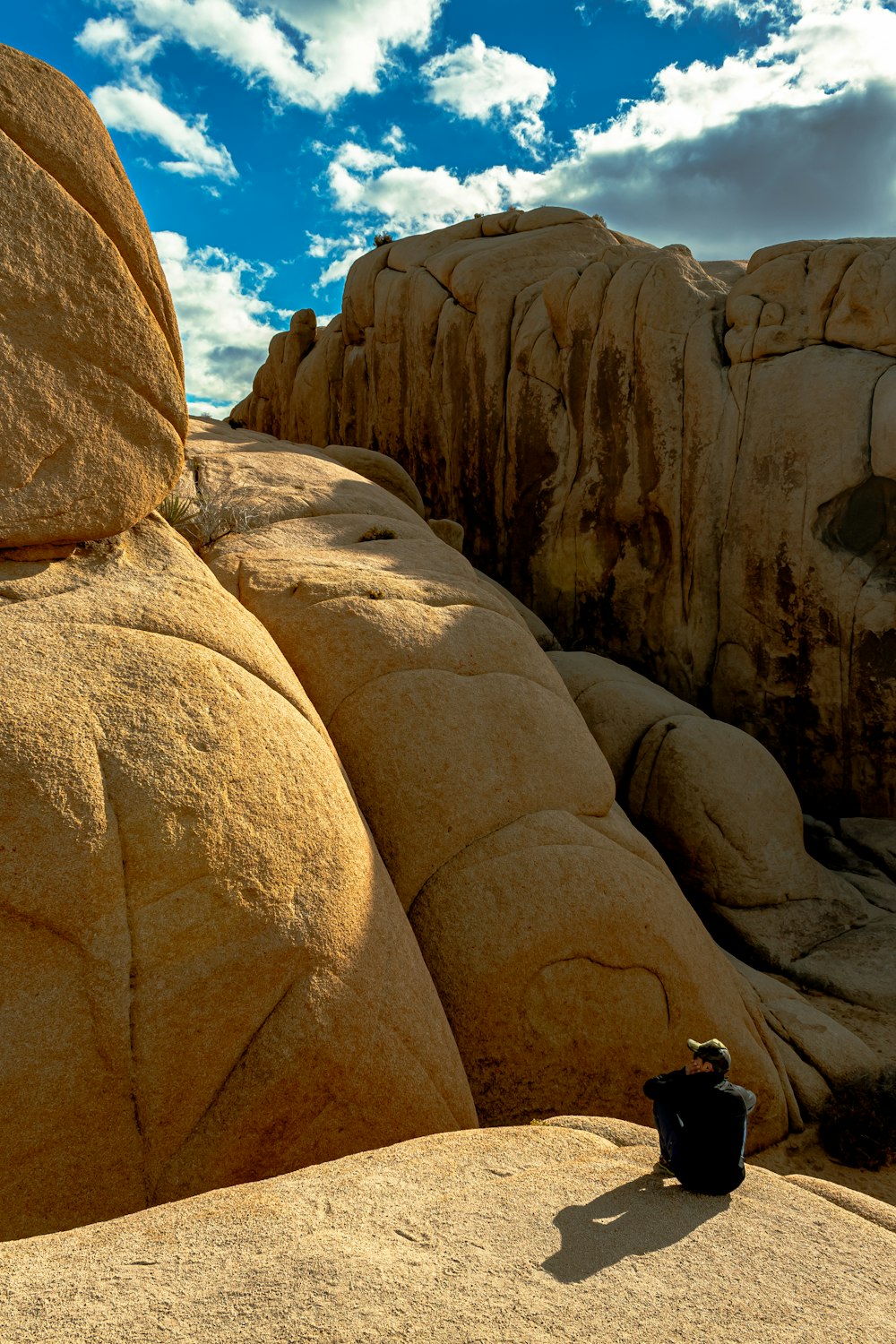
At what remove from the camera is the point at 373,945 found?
5109 millimetres

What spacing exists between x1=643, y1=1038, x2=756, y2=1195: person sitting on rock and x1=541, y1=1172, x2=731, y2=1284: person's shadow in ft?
0.22

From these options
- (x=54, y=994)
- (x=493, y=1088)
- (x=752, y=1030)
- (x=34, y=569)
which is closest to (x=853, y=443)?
(x=752, y=1030)

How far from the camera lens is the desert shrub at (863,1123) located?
728 centimetres

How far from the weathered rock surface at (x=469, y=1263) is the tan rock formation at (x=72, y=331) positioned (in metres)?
3.43

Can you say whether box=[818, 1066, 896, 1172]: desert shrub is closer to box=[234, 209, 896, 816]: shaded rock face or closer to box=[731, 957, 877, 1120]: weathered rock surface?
box=[731, 957, 877, 1120]: weathered rock surface

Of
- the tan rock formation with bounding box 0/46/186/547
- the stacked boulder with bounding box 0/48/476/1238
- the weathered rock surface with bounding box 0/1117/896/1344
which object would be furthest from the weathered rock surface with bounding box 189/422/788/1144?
the weathered rock surface with bounding box 0/1117/896/1344

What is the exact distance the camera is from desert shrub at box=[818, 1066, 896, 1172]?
23.9 feet

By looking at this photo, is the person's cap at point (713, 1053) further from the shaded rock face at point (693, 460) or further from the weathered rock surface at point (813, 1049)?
the shaded rock face at point (693, 460)

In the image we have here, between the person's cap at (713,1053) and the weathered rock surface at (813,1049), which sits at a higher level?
the person's cap at (713,1053)

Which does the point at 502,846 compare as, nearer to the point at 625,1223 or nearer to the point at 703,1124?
the point at 703,1124

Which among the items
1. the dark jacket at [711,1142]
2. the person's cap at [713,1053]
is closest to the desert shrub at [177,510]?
the person's cap at [713,1053]

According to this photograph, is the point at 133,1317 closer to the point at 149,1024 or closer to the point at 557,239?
the point at 149,1024

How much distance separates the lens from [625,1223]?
3.31 metres

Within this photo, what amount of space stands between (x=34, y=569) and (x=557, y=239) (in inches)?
586
